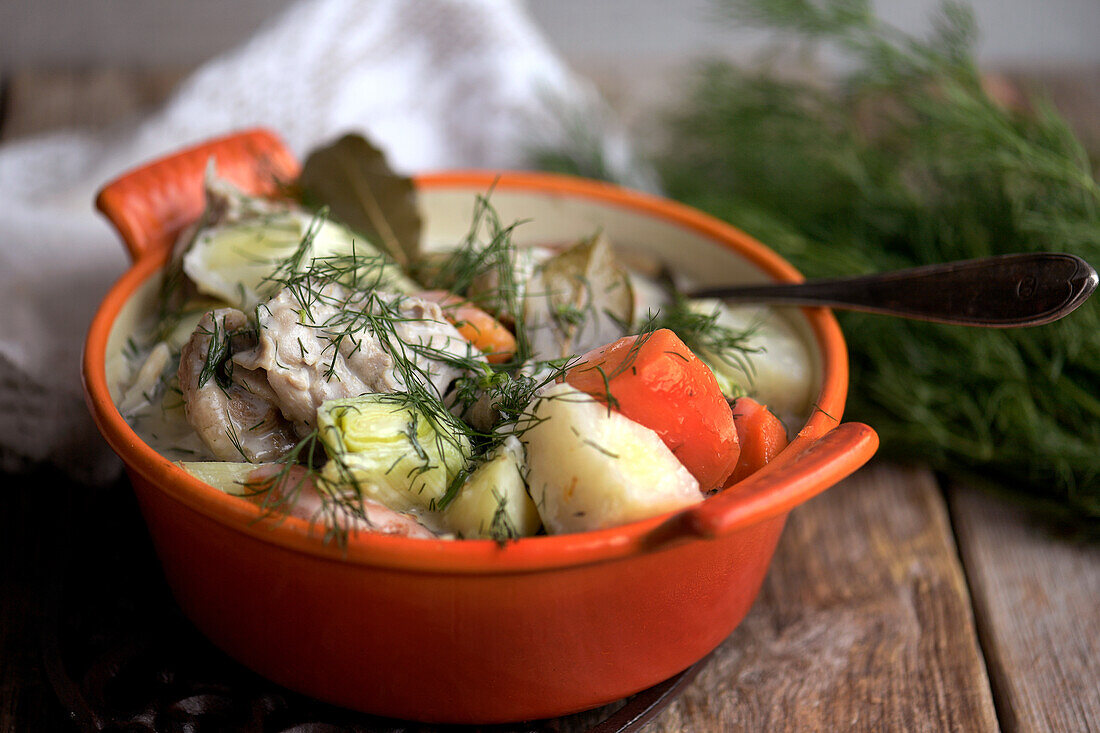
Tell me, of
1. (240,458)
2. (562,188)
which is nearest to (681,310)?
(562,188)

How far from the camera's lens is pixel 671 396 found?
1156mm

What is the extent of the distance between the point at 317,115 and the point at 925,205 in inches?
55.9

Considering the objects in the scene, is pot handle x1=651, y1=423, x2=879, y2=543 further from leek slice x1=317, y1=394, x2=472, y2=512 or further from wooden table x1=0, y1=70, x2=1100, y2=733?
wooden table x1=0, y1=70, x2=1100, y2=733

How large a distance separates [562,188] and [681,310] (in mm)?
454

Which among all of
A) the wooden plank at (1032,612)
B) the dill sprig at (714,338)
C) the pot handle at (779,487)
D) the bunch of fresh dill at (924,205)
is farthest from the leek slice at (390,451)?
the bunch of fresh dill at (924,205)

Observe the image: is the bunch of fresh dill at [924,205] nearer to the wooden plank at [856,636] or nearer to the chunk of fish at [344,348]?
the wooden plank at [856,636]

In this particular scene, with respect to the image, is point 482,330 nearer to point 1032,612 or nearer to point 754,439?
point 754,439

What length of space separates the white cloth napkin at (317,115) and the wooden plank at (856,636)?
1.13 m

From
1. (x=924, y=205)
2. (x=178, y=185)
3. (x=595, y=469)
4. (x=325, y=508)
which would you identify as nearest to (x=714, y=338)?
(x=595, y=469)

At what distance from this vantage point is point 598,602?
114 cm

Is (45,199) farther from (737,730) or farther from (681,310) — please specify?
(737,730)

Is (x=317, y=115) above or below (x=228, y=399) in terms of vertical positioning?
below

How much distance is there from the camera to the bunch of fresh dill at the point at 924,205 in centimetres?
176

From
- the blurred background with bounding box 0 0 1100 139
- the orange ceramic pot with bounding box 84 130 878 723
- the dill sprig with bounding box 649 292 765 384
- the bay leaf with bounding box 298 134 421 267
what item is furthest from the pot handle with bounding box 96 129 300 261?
the blurred background with bounding box 0 0 1100 139
